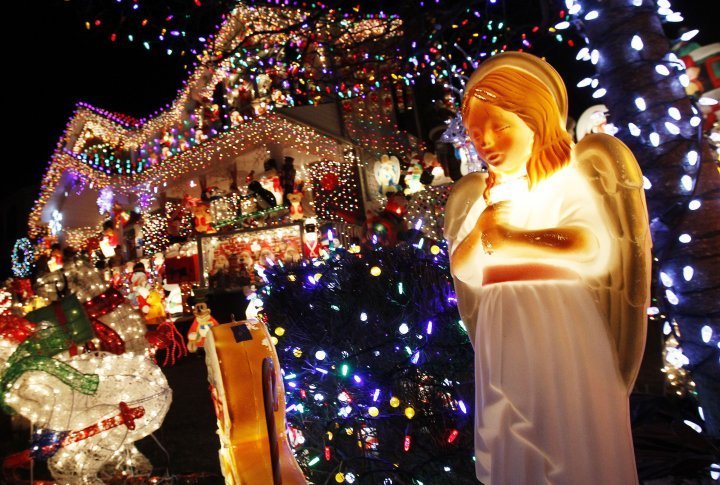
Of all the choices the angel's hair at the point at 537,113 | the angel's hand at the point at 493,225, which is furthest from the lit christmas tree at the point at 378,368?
the angel's hair at the point at 537,113

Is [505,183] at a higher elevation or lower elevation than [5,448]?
higher

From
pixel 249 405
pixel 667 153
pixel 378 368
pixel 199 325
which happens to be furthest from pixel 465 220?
pixel 199 325

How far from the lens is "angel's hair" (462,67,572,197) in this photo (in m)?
1.85

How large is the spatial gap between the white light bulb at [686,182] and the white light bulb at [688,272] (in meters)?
0.45

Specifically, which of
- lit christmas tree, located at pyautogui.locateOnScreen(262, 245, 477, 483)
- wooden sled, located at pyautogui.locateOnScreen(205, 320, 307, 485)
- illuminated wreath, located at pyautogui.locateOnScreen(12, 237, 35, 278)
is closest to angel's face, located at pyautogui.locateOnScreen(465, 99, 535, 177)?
wooden sled, located at pyautogui.locateOnScreen(205, 320, 307, 485)

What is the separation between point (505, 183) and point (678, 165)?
1.86 m

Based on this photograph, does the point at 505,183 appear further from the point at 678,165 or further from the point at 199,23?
the point at 199,23

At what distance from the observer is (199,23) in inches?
218

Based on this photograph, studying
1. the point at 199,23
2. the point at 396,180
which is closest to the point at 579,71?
the point at 396,180

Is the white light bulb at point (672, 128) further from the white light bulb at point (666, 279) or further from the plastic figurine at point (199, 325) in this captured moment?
the plastic figurine at point (199, 325)

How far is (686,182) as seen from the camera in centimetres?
320

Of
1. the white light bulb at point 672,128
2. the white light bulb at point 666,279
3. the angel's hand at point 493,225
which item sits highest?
the white light bulb at point 672,128

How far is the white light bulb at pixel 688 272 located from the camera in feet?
10.2

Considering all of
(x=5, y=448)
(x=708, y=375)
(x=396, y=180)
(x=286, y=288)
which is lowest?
(x=5, y=448)
